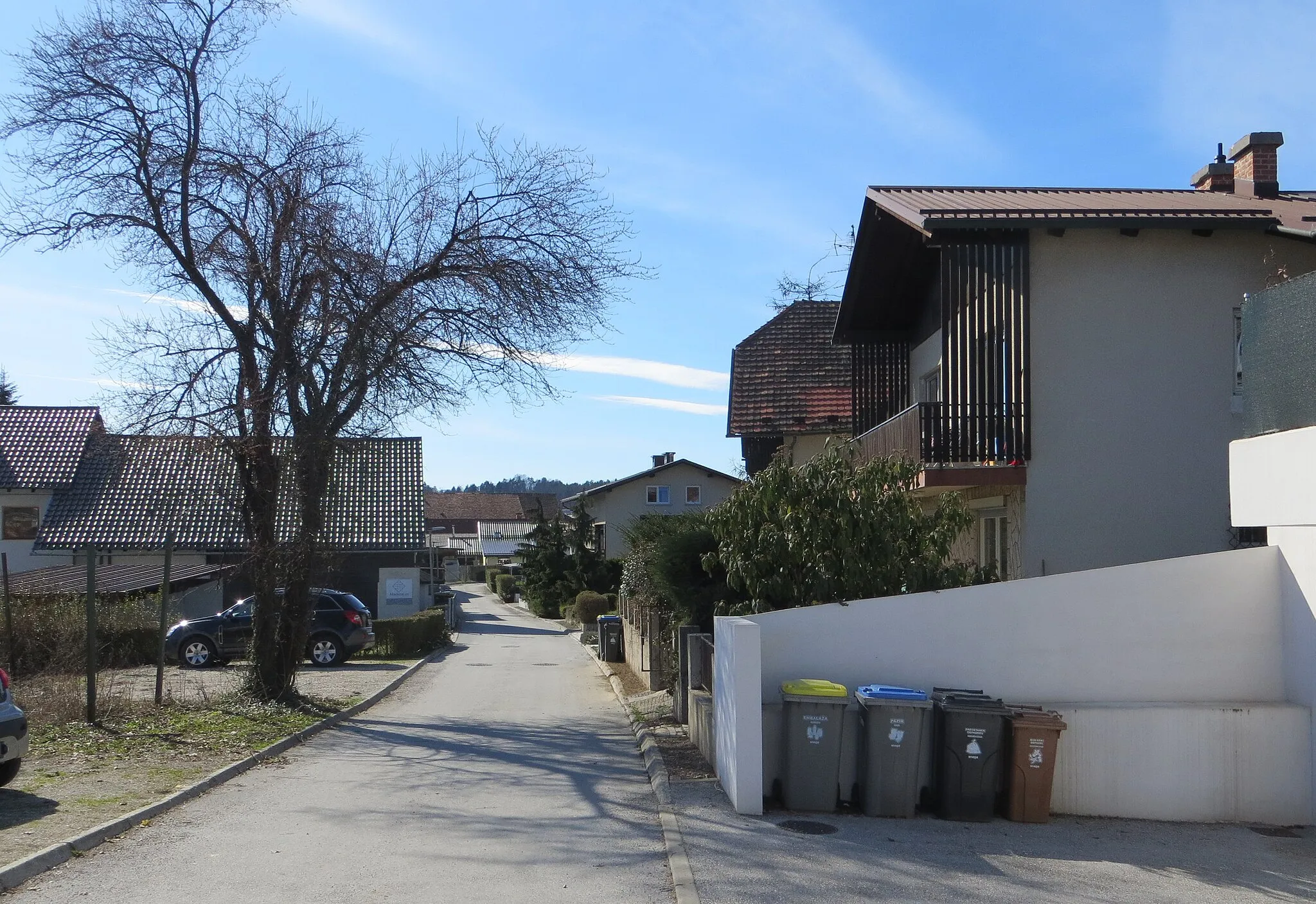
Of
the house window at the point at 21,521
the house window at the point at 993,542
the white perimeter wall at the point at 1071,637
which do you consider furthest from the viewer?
the house window at the point at 21,521

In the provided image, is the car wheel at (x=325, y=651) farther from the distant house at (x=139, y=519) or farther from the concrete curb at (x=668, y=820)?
the concrete curb at (x=668, y=820)

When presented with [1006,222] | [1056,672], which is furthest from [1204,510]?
[1056,672]

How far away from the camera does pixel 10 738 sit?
8961mm

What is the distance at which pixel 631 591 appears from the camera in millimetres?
19656

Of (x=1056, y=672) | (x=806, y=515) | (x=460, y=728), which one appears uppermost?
(x=806, y=515)

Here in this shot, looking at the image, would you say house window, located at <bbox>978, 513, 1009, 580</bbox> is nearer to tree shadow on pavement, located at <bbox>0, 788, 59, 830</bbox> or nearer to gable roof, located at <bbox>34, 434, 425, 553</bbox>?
tree shadow on pavement, located at <bbox>0, 788, 59, 830</bbox>

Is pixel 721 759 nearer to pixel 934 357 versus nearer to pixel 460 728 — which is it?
pixel 460 728

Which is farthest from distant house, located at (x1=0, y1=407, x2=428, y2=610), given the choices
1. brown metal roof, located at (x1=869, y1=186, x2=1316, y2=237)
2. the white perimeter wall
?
the white perimeter wall

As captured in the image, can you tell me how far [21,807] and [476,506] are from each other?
111 m

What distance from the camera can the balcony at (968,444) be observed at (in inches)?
561

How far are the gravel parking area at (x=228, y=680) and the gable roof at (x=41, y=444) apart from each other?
632 inches

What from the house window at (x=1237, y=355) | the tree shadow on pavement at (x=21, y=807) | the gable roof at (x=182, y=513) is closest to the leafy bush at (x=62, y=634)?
the gable roof at (x=182, y=513)

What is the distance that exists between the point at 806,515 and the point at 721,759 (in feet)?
9.41

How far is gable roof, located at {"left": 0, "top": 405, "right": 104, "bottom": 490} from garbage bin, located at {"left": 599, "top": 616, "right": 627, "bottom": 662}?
19.3m
